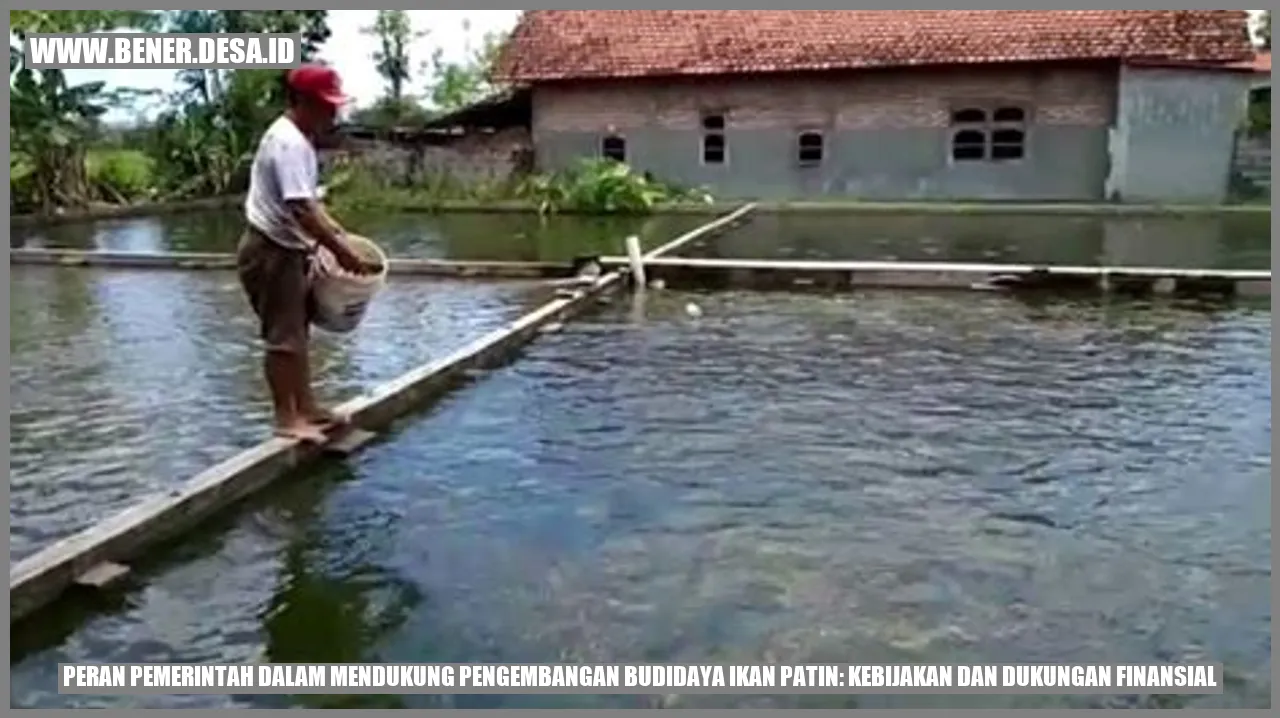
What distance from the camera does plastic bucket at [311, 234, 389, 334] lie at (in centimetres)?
573

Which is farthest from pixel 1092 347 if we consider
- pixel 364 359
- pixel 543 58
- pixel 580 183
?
pixel 543 58

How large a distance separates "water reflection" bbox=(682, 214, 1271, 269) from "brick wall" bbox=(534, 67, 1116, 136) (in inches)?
151

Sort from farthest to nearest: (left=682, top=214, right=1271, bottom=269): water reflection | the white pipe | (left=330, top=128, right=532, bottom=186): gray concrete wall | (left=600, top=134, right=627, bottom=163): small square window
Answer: (left=330, top=128, right=532, bottom=186): gray concrete wall
(left=600, top=134, right=627, bottom=163): small square window
(left=682, top=214, right=1271, bottom=269): water reflection
the white pipe

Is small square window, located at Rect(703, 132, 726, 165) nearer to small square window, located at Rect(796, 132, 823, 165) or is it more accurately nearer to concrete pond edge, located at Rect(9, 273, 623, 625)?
small square window, located at Rect(796, 132, 823, 165)

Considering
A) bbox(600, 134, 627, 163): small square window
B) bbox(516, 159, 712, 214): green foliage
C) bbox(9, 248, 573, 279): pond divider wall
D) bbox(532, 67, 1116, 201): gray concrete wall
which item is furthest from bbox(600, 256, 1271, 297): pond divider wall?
bbox(600, 134, 627, 163): small square window

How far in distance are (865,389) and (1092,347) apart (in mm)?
2238

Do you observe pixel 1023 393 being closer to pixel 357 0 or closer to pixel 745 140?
pixel 357 0

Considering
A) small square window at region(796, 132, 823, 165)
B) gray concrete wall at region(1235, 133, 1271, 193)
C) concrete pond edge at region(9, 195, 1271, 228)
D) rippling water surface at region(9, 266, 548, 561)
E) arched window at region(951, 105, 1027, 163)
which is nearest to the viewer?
rippling water surface at region(9, 266, 548, 561)

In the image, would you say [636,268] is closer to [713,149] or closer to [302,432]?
[302,432]

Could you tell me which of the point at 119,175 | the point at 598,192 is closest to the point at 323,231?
the point at 598,192

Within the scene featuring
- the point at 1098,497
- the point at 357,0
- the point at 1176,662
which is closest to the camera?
the point at 1176,662

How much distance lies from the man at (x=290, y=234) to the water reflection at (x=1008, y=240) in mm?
9555

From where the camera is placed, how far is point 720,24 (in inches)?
Answer: 1041
